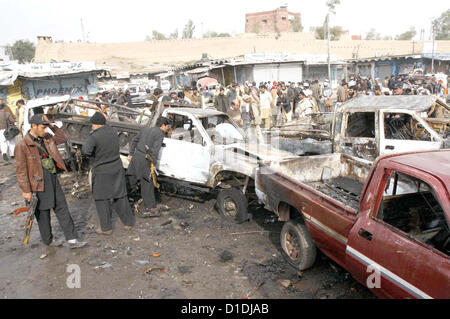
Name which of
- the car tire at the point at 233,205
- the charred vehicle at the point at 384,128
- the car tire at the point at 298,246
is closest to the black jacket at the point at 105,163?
the car tire at the point at 233,205

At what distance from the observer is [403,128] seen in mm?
6500

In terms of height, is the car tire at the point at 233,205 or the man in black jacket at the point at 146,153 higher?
the man in black jacket at the point at 146,153

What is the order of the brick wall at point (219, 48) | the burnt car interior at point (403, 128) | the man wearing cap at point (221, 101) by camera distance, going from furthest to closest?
1. the brick wall at point (219, 48)
2. the man wearing cap at point (221, 101)
3. the burnt car interior at point (403, 128)

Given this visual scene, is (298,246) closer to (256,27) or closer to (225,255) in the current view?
(225,255)

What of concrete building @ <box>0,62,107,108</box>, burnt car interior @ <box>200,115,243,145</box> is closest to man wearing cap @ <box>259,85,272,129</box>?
burnt car interior @ <box>200,115,243,145</box>

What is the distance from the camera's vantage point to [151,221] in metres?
5.91

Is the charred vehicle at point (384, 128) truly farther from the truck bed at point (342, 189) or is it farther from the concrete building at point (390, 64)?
the concrete building at point (390, 64)

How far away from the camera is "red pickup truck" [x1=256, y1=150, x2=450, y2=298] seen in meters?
2.60

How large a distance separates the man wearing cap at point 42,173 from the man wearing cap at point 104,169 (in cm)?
45

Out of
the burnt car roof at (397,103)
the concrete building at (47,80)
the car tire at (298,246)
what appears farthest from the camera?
the concrete building at (47,80)

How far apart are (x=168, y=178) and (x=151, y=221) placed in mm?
987

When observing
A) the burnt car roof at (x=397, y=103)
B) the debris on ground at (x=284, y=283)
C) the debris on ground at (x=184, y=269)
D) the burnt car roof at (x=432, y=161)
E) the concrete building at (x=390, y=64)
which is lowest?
the debris on ground at (x=184, y=269)

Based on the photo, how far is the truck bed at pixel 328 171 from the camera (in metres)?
4.93

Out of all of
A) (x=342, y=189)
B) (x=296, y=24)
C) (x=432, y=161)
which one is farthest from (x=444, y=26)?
(x=432, y=161)
